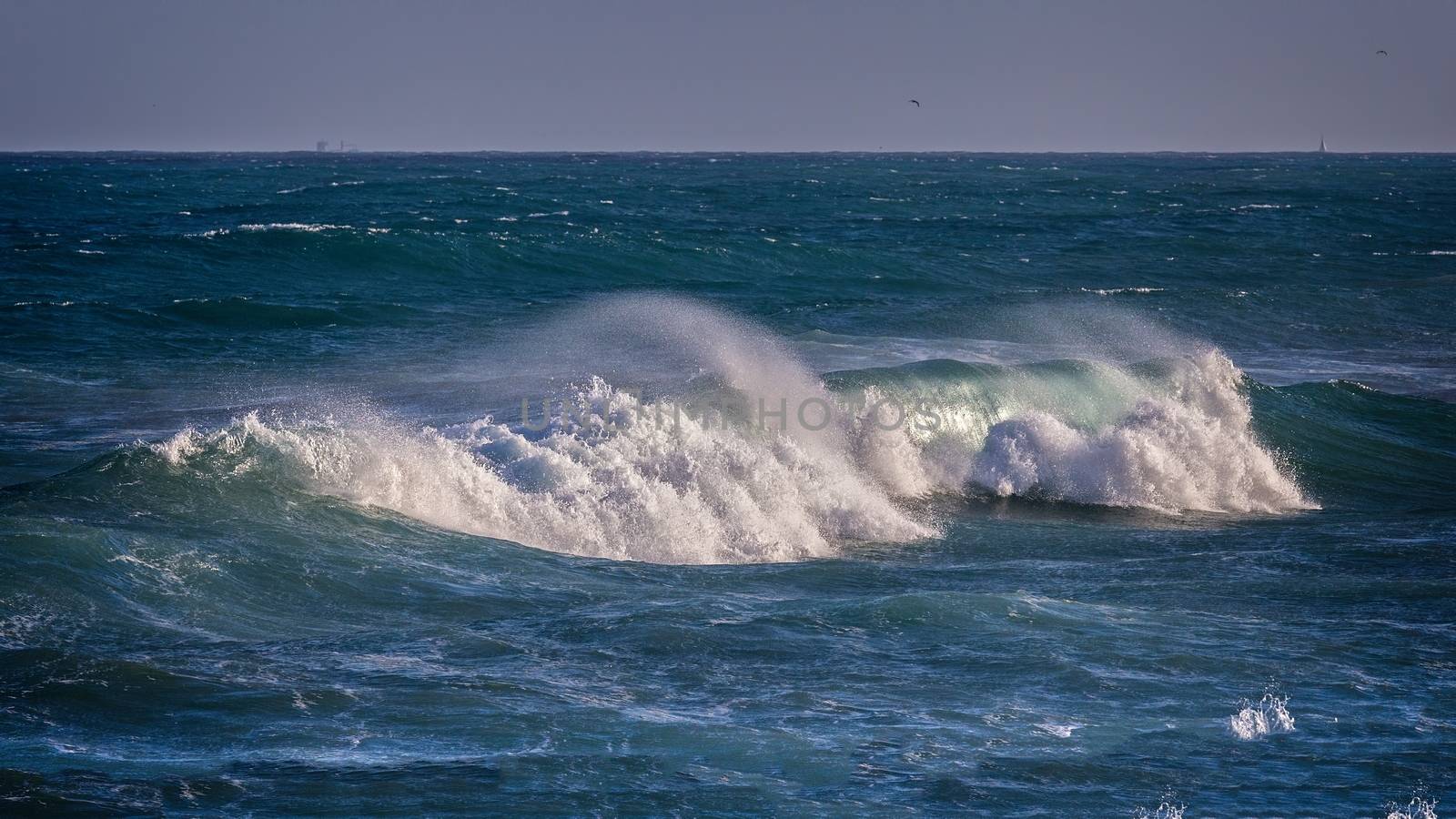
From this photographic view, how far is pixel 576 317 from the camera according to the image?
2820 cm

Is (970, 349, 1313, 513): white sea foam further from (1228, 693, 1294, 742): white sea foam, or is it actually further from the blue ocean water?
(1228, 693, 1294, 742): white sea foam

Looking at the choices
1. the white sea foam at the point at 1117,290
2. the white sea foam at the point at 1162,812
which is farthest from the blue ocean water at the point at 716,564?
the white sea foam at the point at 1117,290

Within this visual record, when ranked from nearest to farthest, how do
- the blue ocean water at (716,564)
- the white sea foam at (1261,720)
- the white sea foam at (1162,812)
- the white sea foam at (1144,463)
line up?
1. the white sea foam at (1162,812)
2. the blue ocean water at (716,564)
3. the white sea foam at (1261,720)
4. the white sea foam at (1144,463)

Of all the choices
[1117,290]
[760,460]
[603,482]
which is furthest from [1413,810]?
[1117,290]

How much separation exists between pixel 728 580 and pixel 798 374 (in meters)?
6.35

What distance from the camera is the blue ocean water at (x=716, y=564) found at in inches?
262

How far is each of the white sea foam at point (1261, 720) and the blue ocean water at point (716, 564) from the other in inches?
1.6

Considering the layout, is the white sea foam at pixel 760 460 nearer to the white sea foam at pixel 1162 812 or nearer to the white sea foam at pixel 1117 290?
the white sea foam at pixel 1162 812

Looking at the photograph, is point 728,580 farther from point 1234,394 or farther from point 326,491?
point 1234,394

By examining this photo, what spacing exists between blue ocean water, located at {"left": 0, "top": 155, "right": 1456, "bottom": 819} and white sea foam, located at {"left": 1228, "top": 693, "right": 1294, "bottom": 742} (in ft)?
0.13

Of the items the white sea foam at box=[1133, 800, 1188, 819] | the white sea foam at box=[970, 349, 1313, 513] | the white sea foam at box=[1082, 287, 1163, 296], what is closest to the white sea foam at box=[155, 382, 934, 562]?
the white sea foam at box=[970, 349, 1313, 513]

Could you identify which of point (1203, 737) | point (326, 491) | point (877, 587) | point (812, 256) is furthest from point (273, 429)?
point (812, 256)

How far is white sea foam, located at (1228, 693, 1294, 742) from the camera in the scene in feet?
23.6

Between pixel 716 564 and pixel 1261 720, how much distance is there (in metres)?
5.08
